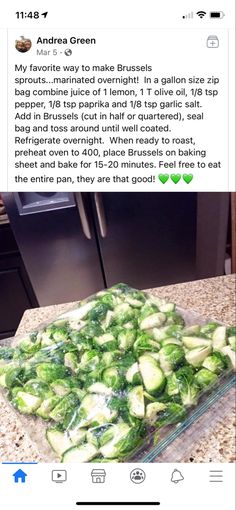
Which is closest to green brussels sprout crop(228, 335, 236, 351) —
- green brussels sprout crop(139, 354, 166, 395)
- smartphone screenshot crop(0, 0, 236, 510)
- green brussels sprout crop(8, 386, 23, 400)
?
smartphone screenshot crop(0, 0, 236, 510)

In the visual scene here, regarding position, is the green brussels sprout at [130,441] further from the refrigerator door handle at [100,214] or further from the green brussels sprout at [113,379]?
the refrigerator door handle at [100,214]

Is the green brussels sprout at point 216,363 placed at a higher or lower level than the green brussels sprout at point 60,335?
higher

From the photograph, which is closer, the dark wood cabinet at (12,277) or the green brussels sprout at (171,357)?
the green brussels sprout at (171,357)
